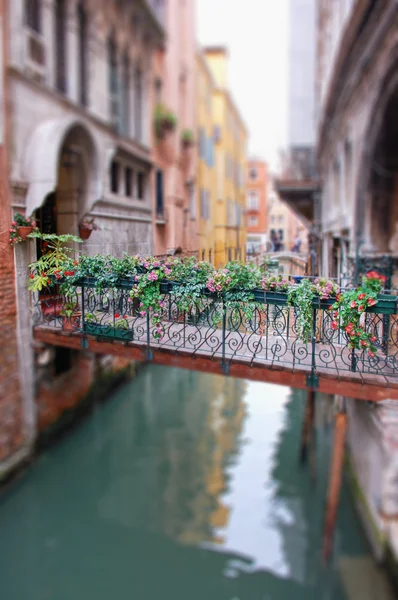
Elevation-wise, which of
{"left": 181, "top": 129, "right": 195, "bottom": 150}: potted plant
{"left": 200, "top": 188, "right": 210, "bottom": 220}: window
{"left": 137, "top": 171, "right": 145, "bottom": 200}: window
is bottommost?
{"left": 200, "top": 188, "right": 210, "bottom": 220}: window

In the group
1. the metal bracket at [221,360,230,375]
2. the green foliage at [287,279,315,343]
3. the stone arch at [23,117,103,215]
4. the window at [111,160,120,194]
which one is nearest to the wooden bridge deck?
the metal bracket at [221,360,230,375]

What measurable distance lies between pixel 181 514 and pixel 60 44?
9250 millimetres

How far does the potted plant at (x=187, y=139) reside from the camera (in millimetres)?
13289

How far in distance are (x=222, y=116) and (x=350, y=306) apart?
350 inches

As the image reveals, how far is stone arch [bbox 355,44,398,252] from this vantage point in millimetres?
9672

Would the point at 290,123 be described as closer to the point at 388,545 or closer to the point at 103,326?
the point at 103,326

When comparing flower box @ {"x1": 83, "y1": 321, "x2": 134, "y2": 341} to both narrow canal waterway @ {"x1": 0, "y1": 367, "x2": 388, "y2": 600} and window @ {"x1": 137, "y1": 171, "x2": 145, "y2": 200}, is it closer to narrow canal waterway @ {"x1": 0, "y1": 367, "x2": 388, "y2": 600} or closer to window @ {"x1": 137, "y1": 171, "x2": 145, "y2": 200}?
narrow canal waterway @ {"x1": 0, "y1": 367, "x2": 388, "y2": 600}

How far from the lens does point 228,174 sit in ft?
33.4

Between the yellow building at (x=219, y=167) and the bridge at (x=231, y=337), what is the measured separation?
73 cm

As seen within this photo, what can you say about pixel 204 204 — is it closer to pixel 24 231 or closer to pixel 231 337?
pixel 231 337

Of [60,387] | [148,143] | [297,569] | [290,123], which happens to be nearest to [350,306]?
[297,569]

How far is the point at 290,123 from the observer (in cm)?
2142

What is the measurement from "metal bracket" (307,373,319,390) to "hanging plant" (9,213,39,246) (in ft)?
10.1

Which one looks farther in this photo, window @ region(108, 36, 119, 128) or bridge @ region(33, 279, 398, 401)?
window @ region(108, 36, 119, 128)
